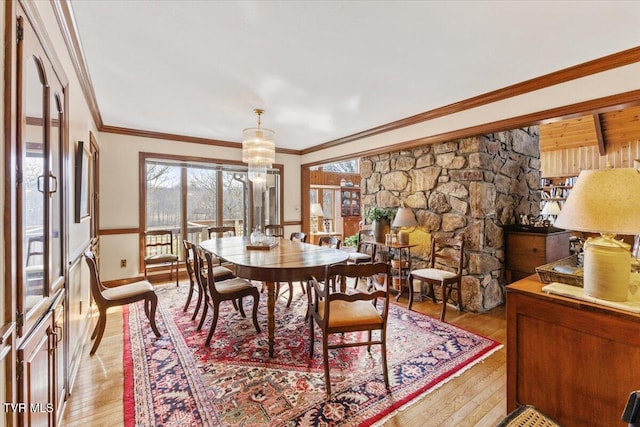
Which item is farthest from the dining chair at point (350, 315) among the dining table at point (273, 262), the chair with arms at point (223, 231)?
the chair with arms at point (223, 231)

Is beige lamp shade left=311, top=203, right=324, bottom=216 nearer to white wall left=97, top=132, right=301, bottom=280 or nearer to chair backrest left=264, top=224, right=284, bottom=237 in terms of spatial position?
chair backrest left=264, top=224, right=284, bottom=237

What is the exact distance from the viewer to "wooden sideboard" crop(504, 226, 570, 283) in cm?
347

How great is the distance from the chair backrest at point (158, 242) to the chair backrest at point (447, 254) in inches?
160

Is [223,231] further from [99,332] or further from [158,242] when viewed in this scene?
[99,332]

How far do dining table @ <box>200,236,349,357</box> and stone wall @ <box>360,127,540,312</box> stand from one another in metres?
1.66

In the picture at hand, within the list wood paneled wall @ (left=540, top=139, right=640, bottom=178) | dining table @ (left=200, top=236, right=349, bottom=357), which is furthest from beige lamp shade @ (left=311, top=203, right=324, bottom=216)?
wood paneled wall @ (left=540, top=139, right=640, bottom=178)

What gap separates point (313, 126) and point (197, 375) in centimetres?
345

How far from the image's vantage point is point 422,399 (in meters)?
1.93

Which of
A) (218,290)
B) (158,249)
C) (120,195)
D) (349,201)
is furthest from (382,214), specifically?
(349,201)

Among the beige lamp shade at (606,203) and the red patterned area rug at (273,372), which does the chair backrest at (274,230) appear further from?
the beige lamp shade at (606,203)

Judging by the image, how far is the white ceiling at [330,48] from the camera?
1802 millimetres

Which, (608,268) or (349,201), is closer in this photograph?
(608,268)

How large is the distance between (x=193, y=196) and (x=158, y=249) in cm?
107

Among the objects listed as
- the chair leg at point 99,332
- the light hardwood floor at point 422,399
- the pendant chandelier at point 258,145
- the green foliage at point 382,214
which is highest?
the pendant chandelier at point 258,145
